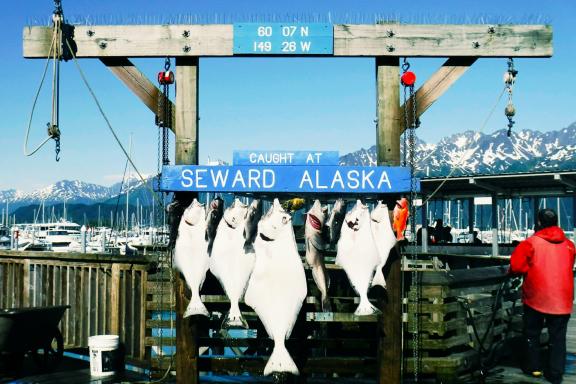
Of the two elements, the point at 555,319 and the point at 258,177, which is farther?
the point at 555,319

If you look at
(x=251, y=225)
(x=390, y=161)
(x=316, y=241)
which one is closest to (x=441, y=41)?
(x=390, y=161)

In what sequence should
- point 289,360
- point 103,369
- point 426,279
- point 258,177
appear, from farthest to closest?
point 103,369
point 426,279
point 258,177
point 289,360

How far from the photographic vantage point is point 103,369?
759 cm

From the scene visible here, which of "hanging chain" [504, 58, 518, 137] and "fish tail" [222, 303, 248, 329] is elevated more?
"hanging chain" [504, 58, 518, 137]

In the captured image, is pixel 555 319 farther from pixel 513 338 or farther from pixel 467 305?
pixel 513 338

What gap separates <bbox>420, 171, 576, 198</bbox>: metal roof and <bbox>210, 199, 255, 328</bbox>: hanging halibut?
37.2 feet

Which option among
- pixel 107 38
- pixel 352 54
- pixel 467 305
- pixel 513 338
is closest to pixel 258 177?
pixel 352 54

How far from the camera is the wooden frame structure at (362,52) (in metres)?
6.23

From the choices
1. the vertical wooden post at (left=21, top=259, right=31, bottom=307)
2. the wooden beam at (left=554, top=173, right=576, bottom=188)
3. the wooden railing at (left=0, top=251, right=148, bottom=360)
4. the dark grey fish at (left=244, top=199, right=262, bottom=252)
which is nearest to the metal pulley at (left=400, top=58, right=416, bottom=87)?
the dark grey fish at (left=244, top=199, right=262, bottom=252)

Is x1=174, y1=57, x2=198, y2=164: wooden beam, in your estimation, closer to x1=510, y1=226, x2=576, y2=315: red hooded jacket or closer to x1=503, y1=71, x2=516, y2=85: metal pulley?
x1=503, y1=71, x2=516, y2=85: metal pulley

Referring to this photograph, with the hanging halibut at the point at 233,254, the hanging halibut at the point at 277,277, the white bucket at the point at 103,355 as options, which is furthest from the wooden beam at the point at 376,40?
the white bucket at the point at 103,355

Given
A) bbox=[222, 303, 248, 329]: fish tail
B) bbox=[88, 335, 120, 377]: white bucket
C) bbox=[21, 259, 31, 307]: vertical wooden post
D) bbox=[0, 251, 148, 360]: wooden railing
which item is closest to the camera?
bbox=[222, 303, 248, 329]: fish tail

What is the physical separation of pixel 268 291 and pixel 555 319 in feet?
11.6

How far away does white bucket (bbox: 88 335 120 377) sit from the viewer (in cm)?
759
